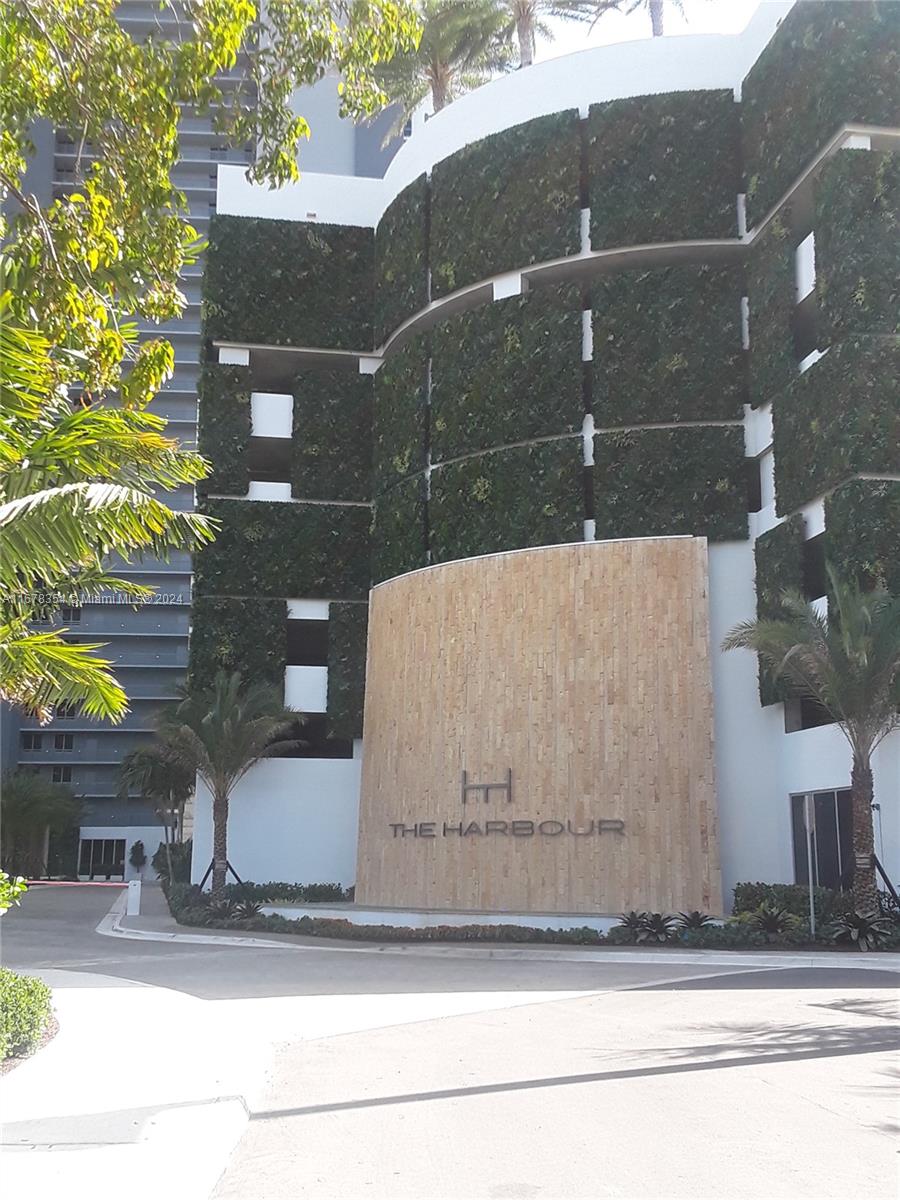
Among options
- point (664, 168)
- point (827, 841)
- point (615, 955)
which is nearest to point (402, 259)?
point (664, 168)

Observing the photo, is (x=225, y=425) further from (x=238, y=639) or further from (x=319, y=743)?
(x=319, y=743)

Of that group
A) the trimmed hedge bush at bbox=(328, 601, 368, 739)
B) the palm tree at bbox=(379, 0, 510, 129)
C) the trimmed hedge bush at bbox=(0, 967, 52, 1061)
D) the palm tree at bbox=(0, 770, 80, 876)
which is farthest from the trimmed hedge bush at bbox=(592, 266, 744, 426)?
the palm tree at bbox=(0, 770, 80, 876)

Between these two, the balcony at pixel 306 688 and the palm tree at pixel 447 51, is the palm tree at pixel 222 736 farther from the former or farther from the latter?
the palm tree at pixel 447 51

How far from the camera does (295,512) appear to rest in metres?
36.2

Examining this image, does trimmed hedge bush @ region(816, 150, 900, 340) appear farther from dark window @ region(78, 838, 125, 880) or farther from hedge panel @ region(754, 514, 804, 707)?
dark window @ region(78, 838, 125, 880)

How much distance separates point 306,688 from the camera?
116 feet

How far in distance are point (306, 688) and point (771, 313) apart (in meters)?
16.2

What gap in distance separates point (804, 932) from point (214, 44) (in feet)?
54.4

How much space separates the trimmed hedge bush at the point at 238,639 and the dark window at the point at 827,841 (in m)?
15.4

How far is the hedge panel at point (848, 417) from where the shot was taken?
24.2 metres

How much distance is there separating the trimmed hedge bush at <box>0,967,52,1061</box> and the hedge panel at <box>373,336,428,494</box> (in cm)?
2408

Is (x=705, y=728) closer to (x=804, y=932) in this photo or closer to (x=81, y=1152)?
(x=804, y=932)

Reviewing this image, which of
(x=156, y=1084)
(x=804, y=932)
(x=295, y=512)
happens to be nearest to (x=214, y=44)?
(x=156, y=1084)

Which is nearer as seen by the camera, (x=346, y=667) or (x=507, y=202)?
(x=507, y=202)
